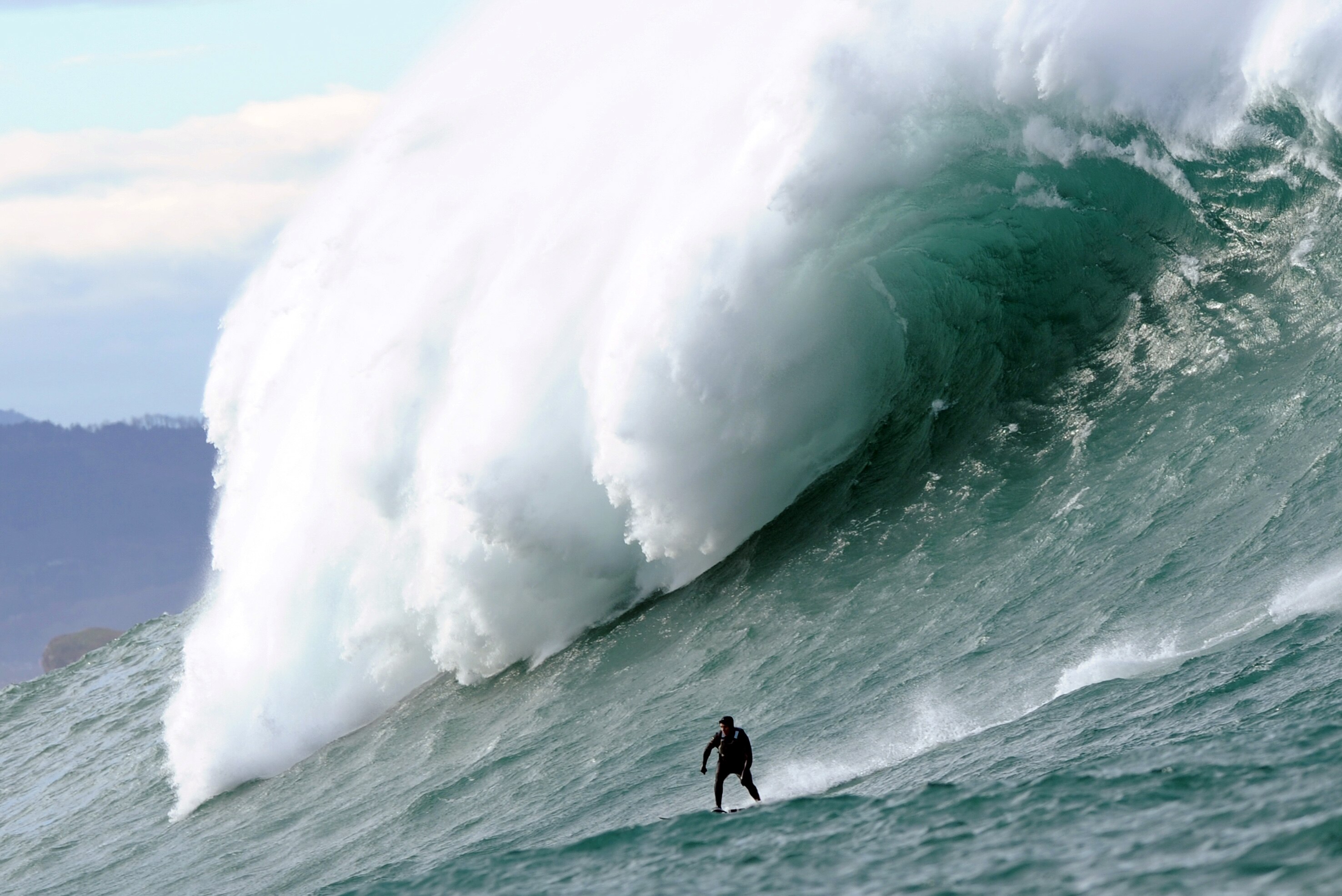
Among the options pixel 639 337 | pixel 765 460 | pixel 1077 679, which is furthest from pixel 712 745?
pixel 639 337

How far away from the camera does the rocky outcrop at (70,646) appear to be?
87.6 m

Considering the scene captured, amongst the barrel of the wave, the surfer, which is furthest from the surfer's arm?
the barrel of the wave

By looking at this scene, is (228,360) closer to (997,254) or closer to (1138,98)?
(997,254)

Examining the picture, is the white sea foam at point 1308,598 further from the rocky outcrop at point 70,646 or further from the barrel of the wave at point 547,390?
the rocky outcrop at point 70,646

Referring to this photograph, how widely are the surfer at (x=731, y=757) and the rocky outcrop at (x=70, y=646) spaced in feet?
279

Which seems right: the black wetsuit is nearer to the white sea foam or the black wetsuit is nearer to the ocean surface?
the ocean surface

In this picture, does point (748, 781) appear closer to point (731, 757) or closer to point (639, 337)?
point (731, 757)

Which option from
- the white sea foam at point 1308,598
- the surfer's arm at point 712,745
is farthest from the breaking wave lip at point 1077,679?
the surfer's arm at point 712,745

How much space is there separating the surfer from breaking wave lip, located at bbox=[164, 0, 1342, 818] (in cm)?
498

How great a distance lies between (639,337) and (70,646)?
8605cm

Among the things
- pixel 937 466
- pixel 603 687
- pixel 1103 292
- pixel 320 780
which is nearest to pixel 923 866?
pixel 603 687

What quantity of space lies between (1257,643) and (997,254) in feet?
24.6

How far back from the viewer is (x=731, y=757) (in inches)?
362

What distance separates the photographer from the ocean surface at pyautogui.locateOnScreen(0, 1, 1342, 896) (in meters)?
10.2
